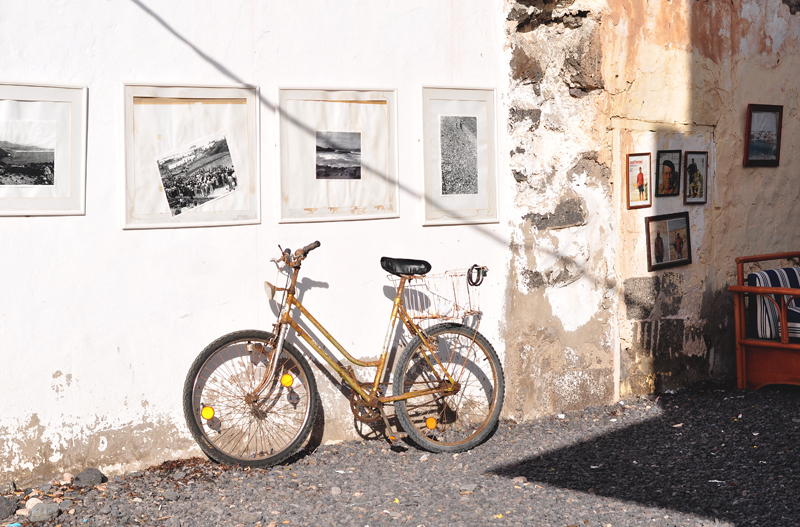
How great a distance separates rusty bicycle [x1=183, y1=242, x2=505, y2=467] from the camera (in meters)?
4.19

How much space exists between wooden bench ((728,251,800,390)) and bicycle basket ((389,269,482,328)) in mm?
2070


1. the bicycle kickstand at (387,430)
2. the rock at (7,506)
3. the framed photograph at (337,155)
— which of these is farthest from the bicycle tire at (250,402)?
the rock at (7,506)

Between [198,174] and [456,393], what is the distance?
81.6 inches

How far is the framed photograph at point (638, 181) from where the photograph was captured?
5.29 meters

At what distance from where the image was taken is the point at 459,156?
192 inches

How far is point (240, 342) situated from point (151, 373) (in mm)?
510

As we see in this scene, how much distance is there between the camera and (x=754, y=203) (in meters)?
5.96

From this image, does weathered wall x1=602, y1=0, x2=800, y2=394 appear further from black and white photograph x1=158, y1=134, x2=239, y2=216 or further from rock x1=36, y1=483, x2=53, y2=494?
rock x1=36, y1=483, x2=53, y2=494

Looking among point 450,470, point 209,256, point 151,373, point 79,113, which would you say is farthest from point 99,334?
point 450,470

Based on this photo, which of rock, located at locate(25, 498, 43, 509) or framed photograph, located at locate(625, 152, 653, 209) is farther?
framed photograph, located at locate(625, 152, 653, 209)

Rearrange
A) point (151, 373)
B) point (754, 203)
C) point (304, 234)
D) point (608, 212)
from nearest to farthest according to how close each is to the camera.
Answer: point (151, 373) < point (304, 234) < point (608, 212) < point (754, 203)

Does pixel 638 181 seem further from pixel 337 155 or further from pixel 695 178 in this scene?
pixel 337 155

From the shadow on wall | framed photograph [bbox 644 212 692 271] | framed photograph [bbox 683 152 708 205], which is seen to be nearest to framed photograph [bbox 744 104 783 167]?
framed photograph [bbox 683 152 708 205]

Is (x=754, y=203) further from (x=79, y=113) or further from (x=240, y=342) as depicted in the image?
(x=79, y=113)
